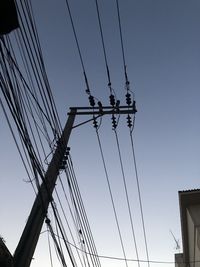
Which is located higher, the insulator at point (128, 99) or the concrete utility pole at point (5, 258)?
the insulator at point (128, 99)

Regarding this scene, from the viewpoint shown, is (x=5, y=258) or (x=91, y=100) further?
(x=91, y=100)

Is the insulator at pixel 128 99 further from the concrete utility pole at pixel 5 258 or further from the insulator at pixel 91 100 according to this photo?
the concrete utility pole at pixel 5 258

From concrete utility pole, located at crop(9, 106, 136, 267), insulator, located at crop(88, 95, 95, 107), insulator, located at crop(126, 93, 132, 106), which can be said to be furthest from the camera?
insulator, located at crop(126, 93, 132, 106)

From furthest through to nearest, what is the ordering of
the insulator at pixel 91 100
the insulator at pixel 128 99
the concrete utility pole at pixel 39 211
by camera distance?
the insulator at pixel 128 99 < the insulator at pixel 91 100 < the concrete utility pole at pixel 39 211

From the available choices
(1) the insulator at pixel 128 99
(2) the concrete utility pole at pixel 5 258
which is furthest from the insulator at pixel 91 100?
(2) the concrete utility pole at pixel 5 258

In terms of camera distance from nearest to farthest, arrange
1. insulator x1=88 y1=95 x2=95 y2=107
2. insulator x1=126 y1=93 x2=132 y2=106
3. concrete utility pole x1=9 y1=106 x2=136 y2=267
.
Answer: concrete utility pole x1=9 y1=106 x2=136 y2=267, insulator x1=88 y1=95 x2=95 y2=107, insulator x1=126 y1=93 x2=132 y2=106

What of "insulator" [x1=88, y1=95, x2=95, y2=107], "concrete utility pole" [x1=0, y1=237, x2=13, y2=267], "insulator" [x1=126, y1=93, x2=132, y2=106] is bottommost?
"concrete utility pole" [x1=0, y1=237, x2=13, y2=267]

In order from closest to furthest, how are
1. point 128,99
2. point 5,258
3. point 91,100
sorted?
1. point 5,258
2. point 91,100
3. point 128,99

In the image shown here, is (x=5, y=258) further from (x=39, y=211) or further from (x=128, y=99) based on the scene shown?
(x=128, y=99)

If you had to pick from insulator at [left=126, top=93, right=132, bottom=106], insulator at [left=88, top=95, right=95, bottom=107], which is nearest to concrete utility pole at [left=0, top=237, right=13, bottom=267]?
insulator at [left=88, top=95, right=95, bottom=107]

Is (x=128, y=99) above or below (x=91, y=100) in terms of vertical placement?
above

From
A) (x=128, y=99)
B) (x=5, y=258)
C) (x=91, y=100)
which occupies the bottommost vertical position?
(x=5, y=258)

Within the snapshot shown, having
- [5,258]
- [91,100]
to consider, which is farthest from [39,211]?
[91,100]

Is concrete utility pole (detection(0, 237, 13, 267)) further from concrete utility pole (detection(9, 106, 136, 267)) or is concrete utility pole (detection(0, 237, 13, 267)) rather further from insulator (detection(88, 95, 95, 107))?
insulator (detection(88, 95, 95, 107))
